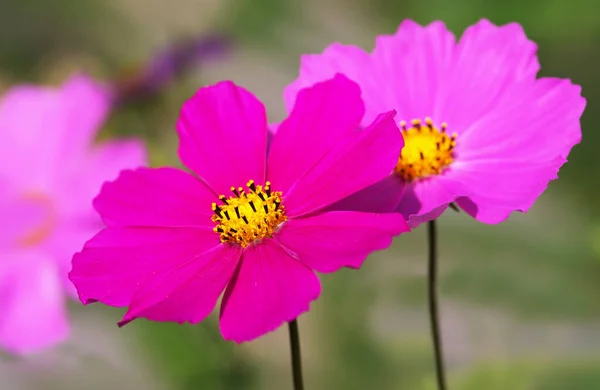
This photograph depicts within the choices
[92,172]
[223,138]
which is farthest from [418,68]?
[92,172]

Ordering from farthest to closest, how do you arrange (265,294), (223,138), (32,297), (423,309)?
(423,309), (32,297), (223,138), (265,294)

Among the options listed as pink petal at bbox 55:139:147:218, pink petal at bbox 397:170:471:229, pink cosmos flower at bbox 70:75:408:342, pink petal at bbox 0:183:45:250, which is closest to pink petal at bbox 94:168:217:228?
pink cosmos flower at bbox 70:75:408:342

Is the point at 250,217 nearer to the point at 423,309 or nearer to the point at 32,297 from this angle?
the point at 32,297

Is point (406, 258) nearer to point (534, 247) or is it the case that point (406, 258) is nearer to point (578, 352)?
point (534, 247)

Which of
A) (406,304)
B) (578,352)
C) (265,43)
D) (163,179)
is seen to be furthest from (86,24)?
(163,179)

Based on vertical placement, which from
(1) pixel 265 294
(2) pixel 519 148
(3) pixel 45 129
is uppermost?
(3) pixel 45 129

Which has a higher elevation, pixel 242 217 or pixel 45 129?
pixel 45 129

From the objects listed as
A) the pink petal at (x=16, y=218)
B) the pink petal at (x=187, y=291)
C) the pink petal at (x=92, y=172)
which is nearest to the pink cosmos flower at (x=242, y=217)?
the pink petal at (x=187, y=291)

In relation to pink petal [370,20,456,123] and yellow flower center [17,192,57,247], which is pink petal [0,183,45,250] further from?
pink petal [370,20,456,123]
